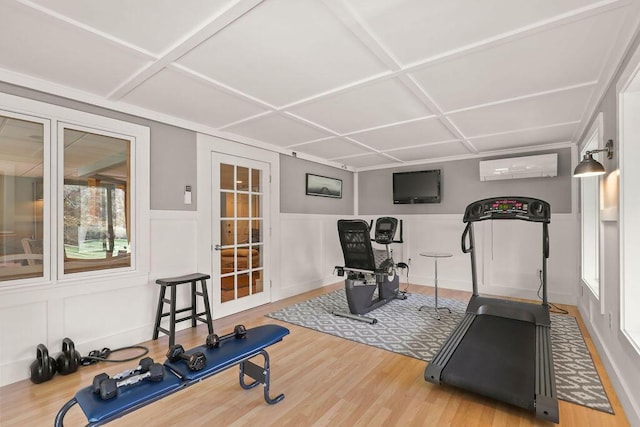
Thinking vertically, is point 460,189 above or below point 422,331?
above

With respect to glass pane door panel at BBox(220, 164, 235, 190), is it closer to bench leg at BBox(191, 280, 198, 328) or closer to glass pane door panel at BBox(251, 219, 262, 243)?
glass pane door panel at BBox(251, 219, 262, 243)

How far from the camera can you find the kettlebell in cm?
260

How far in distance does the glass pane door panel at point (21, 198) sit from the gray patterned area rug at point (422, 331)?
2570mm

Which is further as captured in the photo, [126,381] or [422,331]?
[422,331]

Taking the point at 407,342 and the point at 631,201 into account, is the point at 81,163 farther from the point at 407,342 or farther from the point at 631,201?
the point at 631,201

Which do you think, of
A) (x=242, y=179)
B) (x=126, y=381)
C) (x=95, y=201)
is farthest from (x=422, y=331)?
(x=95, y=201)

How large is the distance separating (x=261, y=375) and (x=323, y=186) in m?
4.09

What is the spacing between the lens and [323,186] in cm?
597

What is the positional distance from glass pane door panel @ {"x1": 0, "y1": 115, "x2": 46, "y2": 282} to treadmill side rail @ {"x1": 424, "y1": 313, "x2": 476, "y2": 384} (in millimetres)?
3319

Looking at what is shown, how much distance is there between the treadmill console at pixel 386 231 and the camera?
5012 mm

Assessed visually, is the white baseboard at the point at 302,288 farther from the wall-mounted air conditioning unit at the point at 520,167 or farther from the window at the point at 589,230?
the window at the point at 589,230

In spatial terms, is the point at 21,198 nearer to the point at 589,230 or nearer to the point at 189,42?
the point at 189,42

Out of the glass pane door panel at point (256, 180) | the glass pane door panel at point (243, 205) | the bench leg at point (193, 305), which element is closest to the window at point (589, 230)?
the glass pane door panel at point (256, 180)

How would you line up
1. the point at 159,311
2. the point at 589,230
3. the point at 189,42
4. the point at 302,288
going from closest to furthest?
the point at 189,42 < the point at 159,311 < the point at 589,230 < the point at 302,288
